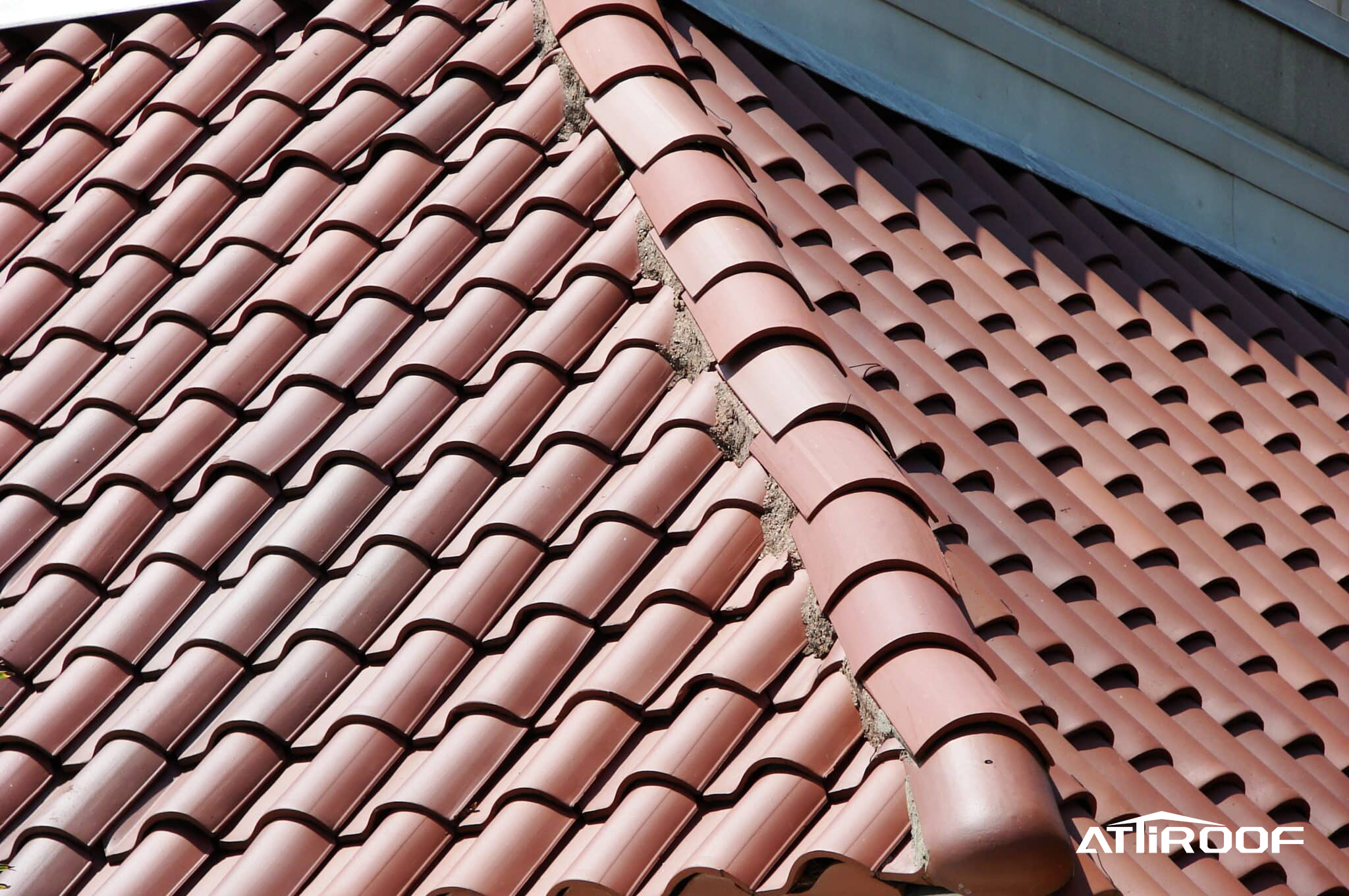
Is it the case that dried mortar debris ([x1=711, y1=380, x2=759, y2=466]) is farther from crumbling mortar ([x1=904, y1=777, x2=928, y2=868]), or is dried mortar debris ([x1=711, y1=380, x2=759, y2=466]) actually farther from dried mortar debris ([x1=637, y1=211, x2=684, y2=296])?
crumbling mortar ([x1=904, y1=777, x2=928, y2=868])

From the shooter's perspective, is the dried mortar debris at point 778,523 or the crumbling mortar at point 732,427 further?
the crumbling mortar at point 732,427

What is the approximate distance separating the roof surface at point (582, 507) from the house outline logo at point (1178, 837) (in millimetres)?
46

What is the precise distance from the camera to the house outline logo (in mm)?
3605

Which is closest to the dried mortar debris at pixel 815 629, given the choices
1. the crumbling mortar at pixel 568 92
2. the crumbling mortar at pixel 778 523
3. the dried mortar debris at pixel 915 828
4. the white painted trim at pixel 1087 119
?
the crumbling mortar at pixel 778 523

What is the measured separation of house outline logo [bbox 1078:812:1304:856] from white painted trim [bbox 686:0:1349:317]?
11.3ft

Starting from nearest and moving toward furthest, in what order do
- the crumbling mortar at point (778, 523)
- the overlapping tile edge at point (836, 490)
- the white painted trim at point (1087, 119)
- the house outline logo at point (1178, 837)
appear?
the overlapping tile edge at point (836, 490), the house outline logo at point (1178, 837), the crumbling mortar at point (778, 523), the white painted trim at point (1087, 119)

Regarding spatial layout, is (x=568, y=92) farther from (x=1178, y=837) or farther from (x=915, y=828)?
(x=1178, y=837)

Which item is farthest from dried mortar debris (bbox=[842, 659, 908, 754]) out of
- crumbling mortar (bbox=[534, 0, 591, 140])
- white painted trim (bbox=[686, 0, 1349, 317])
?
white painted trim (bbox=[686, 0, 1349, 317])

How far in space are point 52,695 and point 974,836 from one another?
8.43ft

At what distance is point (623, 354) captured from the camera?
4414mm

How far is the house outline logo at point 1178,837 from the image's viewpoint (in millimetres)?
3605

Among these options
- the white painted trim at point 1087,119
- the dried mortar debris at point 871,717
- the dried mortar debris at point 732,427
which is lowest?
the dried mortar debris at point 871,717

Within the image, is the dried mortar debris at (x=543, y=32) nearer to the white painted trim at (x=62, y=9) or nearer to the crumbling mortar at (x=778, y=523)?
the white painted trim at (x=62, y=9)

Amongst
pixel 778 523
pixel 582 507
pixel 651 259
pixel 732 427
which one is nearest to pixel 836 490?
pixel 778 523
